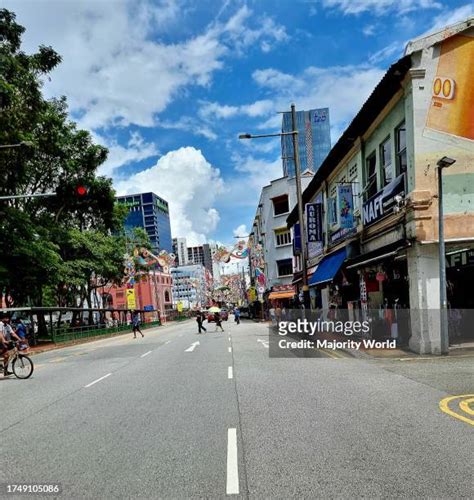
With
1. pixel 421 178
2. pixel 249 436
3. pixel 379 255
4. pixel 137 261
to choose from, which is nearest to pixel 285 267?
pixel 137 261

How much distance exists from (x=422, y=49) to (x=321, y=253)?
1467cm

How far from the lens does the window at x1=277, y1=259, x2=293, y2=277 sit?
4947cm

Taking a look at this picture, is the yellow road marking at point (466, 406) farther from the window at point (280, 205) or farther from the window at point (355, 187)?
the window at point (280, 205)

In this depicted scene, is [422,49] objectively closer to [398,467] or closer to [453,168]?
[453,168]

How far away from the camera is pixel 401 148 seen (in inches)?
607

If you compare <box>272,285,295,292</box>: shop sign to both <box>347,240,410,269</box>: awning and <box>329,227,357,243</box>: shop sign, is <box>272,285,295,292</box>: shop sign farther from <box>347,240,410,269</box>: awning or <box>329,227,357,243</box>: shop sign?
<box>347,240,410,269</box>: awning

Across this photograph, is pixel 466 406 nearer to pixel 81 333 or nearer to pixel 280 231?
pixel 81 333

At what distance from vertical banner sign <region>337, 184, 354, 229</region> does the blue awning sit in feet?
5.30

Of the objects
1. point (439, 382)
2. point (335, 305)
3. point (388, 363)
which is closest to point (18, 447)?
point (439, 382)

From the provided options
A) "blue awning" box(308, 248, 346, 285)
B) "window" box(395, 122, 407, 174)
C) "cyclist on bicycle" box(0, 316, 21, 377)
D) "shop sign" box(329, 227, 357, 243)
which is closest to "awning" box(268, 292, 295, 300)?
"blue awning" box(308, 248, 346, 285)

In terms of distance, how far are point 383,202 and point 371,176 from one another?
8.00 ft

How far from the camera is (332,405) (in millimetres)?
7891

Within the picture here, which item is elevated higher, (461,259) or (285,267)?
(461,259)

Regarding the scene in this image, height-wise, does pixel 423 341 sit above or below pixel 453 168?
below
